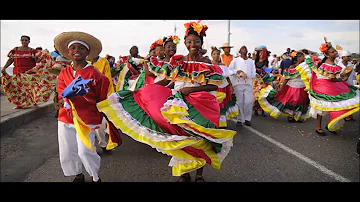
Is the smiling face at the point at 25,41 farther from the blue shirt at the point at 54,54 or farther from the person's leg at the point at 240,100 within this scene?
the person's leg at the point at 240,100

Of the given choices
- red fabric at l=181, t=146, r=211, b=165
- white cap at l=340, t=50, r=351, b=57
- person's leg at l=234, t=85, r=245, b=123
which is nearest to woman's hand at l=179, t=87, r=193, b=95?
red fabric at l=181, t=146, r=211, b=165

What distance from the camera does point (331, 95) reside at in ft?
19.9

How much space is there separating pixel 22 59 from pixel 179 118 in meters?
6.89

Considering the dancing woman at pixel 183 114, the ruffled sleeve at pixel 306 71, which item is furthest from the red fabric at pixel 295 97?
the dancing woman at pixel 183 114

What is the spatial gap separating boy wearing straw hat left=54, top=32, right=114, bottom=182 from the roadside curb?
3.64 meters

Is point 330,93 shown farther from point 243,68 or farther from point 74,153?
point 74,153

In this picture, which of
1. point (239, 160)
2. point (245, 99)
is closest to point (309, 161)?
point (239, 160)

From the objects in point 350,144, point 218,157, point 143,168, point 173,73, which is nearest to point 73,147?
point 143,168

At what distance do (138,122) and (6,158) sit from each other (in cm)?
281

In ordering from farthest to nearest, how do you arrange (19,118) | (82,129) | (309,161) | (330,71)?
1. (19,118)
2. (330,71)
3. (309,161)
4. (82,129)

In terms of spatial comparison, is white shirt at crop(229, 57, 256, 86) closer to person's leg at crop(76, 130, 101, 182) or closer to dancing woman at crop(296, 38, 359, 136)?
dancing woman at crop(296, 38, 359, 136)

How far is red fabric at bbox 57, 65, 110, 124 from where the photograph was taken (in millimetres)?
3361

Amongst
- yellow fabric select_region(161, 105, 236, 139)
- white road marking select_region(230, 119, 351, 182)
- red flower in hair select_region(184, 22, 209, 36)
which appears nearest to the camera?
yellow fabric select_region(161, 105, 236, 139)

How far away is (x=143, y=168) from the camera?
4.28 m
